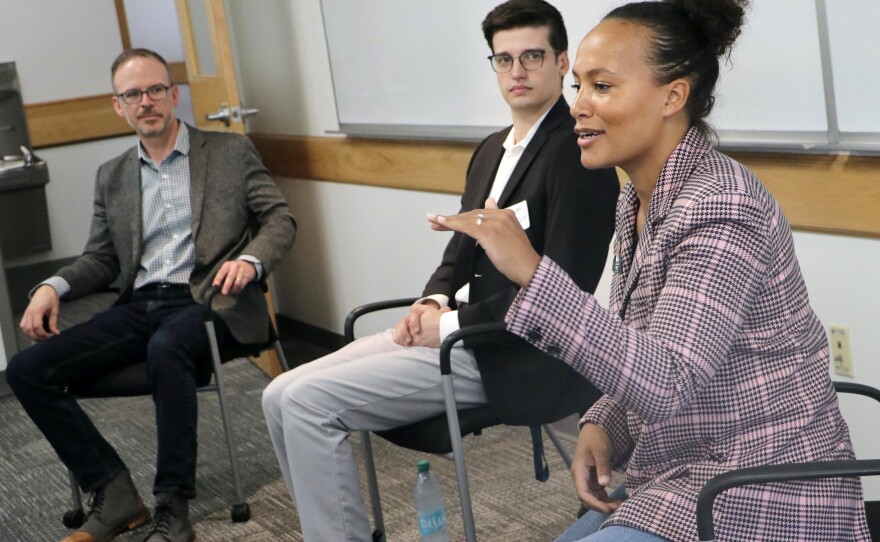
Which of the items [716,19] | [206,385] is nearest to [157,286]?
[206,385]

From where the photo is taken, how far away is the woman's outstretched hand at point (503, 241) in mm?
1396

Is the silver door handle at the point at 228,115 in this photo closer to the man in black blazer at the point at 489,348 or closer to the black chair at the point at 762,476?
the man in black blazer at the point at 489,348

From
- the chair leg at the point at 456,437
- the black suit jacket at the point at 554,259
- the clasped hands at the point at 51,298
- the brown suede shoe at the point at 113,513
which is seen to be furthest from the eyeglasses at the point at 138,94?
the chair leg at the point at 456,437

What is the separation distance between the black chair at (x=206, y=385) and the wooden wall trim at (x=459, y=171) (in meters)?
0.89

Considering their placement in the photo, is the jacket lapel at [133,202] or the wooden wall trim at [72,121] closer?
the jacket lapel at [133,202]

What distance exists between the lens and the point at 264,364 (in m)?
4.77

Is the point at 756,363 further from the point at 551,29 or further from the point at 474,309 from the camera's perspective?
the point at 551,29

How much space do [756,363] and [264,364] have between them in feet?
11.7

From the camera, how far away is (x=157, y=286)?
350 centimetres

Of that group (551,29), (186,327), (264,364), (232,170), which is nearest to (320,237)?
(264,364)

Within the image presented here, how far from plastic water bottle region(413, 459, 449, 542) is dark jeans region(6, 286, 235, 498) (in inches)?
28.1

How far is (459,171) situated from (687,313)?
95.4 inches

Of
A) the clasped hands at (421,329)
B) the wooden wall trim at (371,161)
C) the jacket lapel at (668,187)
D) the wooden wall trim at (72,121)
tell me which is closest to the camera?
the jacket lapel at (668,187)

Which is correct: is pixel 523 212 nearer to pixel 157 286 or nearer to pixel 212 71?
pixel 157 286
